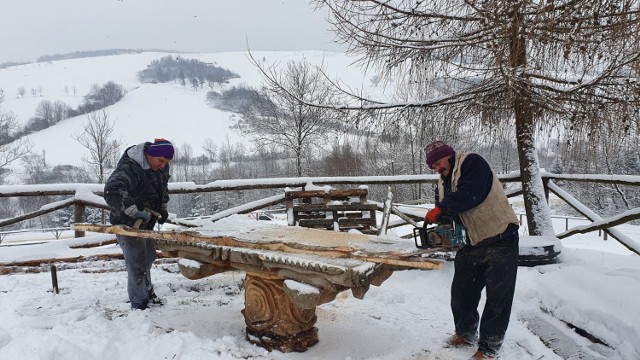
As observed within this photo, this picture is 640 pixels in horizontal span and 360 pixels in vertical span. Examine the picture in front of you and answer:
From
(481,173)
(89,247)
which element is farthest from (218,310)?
(89,247)

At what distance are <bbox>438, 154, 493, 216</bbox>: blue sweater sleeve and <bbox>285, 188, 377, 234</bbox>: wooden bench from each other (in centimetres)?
382

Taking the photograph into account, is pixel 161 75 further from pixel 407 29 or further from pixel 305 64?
pixel 407 29

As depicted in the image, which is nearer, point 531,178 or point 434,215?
point 434,215

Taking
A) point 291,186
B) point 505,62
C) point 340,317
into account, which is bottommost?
point 340,317

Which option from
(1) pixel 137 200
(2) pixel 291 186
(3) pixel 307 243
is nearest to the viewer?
(3) pixel 307 243

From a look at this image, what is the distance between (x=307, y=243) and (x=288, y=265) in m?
0.58

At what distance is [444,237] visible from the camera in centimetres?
338

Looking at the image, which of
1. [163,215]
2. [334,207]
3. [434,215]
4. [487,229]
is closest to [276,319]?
[434,215]

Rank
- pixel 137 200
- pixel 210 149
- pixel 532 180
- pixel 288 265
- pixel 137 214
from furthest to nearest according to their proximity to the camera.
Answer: pixel 210 149 → pixel 532 180 → pixel 137 200 → pixel 137 214 → pixel 288 265

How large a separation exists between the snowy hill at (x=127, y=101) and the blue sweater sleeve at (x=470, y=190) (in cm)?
3669

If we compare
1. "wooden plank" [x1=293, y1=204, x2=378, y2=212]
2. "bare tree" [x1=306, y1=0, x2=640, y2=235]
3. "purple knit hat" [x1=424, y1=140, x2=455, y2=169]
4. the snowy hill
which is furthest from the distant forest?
"purple knit hat" [x1=424, y1=140, x2=455, y2=169]

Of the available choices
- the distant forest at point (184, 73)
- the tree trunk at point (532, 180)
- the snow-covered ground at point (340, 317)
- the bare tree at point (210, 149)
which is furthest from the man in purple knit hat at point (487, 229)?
the distant forest at point (184, 73)

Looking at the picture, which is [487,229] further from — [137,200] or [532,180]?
[137,200]

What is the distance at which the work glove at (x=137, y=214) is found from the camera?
152 inches
